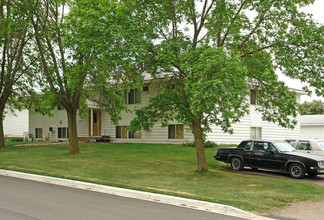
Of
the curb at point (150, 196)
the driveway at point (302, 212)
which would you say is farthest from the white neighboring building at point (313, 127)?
the curb at point (150, 196)

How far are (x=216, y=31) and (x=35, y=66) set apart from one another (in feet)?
55.3

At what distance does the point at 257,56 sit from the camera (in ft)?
46.3

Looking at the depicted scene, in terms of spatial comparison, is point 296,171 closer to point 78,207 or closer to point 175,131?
point 78,207

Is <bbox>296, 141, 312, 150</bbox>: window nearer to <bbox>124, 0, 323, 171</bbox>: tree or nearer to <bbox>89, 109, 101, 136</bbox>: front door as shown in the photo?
<bbox>124, 0, 323, 171</bbox>: tree

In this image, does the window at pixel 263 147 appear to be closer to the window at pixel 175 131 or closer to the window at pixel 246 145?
the window at pixel 246 145

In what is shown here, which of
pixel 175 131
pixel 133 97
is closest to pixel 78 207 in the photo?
pixel 175 131

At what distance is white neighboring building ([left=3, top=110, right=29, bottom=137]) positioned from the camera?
51.9m

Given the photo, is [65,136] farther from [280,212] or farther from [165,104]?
[280,212]

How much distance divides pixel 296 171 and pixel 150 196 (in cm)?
740

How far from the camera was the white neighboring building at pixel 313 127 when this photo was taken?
38906mm

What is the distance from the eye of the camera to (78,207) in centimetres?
815

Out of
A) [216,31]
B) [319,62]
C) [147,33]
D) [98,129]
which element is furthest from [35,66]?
[319,62]

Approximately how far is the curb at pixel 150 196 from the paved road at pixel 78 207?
402 millimetres

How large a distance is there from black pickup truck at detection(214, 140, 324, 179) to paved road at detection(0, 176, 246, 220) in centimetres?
759
